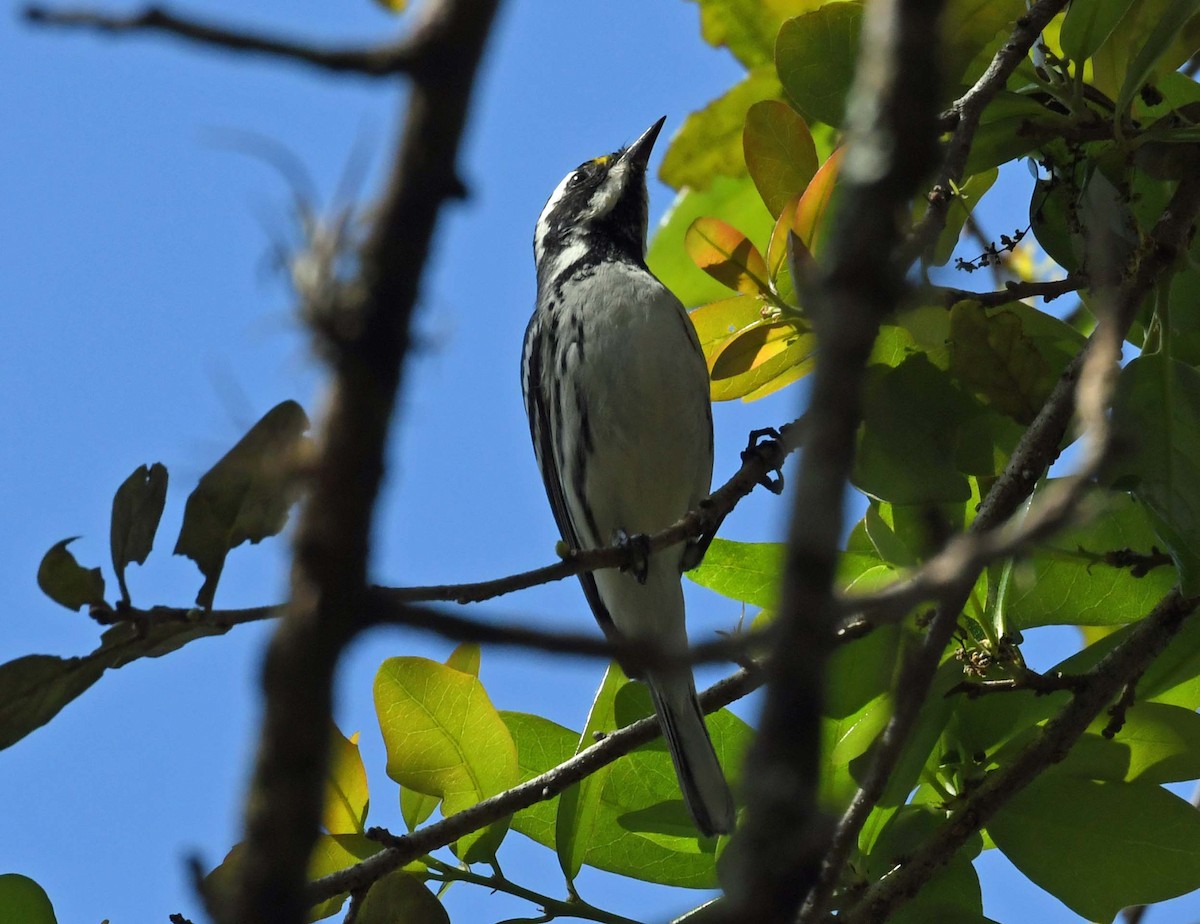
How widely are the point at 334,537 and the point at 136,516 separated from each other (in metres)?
0.93

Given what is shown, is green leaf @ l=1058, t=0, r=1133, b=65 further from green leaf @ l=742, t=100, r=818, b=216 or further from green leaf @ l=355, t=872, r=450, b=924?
green leaf @ l=355, t=872, r=450, b=924

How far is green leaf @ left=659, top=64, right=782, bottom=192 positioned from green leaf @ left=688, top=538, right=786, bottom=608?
1015mm

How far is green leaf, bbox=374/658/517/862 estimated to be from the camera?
8.55 ft

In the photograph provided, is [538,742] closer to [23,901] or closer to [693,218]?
[23,901]

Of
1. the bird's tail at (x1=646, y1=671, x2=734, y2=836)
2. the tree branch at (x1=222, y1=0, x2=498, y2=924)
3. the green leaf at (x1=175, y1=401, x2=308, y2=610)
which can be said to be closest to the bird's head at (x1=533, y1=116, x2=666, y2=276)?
the bird's tail at (x1=646, y1=671, x2=734, y2=836)

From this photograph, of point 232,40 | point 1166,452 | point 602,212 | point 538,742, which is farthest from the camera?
point 602,212

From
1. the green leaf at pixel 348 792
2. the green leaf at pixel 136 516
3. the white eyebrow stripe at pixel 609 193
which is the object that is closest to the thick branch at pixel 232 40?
the green leaf at pixel 136 516

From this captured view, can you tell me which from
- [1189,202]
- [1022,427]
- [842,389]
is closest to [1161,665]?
[1022,427]

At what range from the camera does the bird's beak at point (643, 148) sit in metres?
4.96

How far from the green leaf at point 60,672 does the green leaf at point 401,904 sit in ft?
2.92

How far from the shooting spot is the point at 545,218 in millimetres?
5332

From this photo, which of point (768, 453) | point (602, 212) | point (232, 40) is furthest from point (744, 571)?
point (602, 212)

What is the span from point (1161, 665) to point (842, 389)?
1977 millimetres

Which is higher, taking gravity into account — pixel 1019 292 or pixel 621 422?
pixel 621 422
